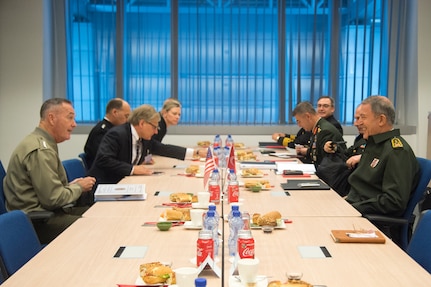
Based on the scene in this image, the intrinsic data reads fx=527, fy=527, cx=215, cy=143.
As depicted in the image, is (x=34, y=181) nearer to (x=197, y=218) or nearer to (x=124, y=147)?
(x=124, y=147)

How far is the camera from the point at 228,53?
26.1 feet

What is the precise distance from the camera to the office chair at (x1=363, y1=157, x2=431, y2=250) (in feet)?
11.3

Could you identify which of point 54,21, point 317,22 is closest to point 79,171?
point 54,21

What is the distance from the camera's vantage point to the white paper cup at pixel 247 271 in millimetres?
1870

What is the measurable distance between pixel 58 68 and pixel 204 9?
7.77 feet

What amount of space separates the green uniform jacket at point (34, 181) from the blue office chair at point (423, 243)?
2.30 m

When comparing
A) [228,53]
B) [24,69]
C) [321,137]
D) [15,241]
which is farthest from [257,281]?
[24,69]

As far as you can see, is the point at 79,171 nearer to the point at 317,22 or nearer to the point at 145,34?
the point at 145,34

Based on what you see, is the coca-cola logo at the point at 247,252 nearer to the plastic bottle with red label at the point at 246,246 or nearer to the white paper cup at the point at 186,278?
the plastic bottle with red label at the point at 246,246

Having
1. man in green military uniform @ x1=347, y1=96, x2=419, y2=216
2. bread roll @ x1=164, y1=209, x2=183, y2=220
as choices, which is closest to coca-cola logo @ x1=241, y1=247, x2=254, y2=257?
bread roll @ x1=164, y1=209, x2=183, y2=220

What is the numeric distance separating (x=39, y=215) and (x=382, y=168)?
234 centimetres

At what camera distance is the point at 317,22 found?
311 inches

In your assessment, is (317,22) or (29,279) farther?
(317,22)

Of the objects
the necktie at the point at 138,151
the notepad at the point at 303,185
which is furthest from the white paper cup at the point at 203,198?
the necktie at the point at 138,151
